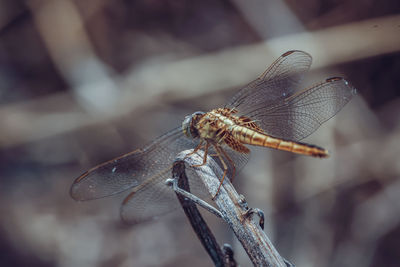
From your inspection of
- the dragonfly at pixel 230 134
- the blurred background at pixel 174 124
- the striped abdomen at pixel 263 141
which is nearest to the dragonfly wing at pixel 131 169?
the dragonfly at pixel 230 134

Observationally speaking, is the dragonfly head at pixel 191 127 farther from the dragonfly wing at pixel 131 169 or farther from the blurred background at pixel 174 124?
the blurred background at pixel 174 124

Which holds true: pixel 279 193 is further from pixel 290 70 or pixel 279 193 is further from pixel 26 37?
pixel 26 37

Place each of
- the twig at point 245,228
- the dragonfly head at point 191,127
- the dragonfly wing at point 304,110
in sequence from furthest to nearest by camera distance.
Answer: the dragonfly head at point 191,127, the dragonfly wing at point 304,110, the twig at point 245,228

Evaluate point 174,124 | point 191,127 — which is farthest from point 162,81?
point 191,127

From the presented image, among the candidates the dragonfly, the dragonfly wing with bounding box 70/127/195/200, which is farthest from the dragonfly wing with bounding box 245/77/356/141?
the dragonfly wing with bounding box 70/127/195/200

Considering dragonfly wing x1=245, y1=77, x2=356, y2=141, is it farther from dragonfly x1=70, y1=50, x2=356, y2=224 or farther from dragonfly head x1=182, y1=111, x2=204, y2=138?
dragonfly head x1=182, y1=111, x2=204, y2=138

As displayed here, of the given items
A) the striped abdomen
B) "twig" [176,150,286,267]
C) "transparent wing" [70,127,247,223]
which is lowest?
"twig" [176,150,286,267]

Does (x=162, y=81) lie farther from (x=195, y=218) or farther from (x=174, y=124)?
(x=195, y=218)
